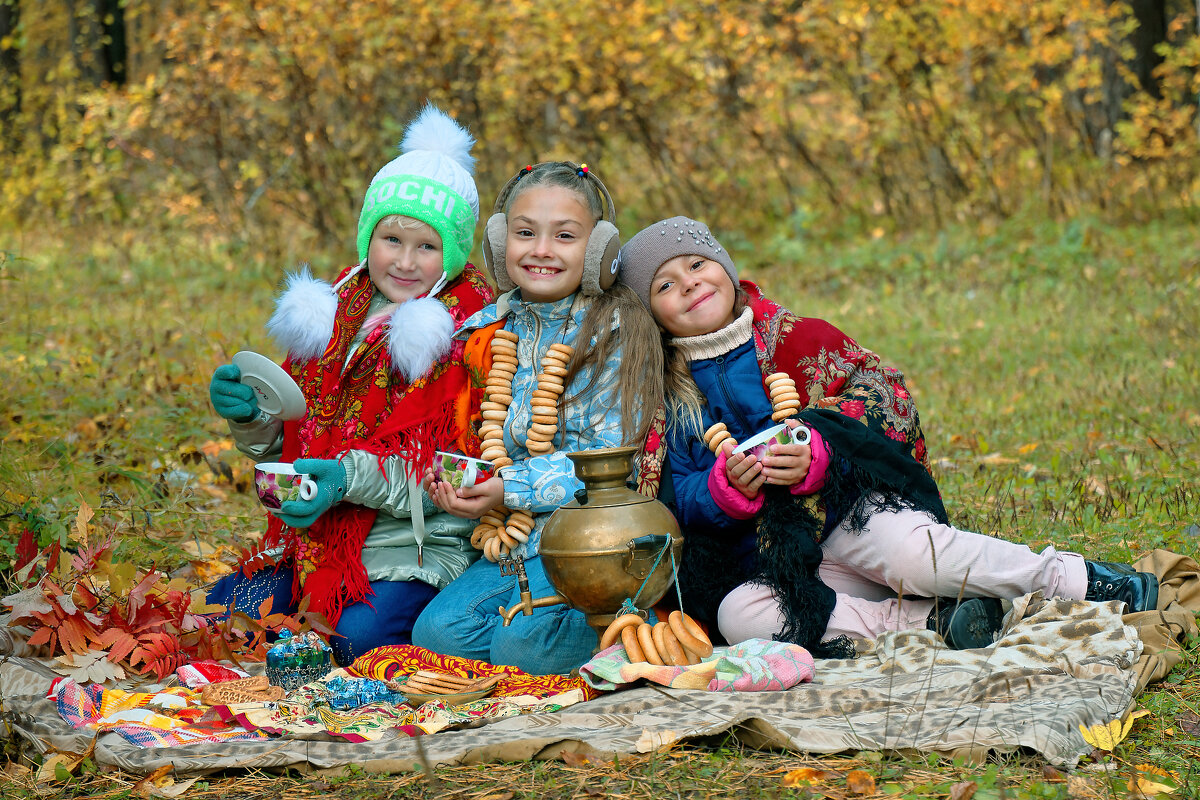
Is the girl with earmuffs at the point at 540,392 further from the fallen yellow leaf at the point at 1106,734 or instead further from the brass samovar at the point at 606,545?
the fallen yellow leaf at the point at 1106,734

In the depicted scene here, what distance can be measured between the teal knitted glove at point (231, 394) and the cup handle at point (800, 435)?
167 centimetres

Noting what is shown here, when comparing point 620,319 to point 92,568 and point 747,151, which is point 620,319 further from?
point 747,151

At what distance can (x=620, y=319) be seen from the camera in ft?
11.3

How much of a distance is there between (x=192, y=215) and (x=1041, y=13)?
338 inches

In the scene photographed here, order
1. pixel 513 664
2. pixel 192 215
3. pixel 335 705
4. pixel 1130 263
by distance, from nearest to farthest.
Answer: pixel 335 705 → pixel 513 664 → pixel 1130 263 → pixel 192 215

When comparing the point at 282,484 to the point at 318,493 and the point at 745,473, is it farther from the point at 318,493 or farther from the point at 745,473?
the point at 745,473

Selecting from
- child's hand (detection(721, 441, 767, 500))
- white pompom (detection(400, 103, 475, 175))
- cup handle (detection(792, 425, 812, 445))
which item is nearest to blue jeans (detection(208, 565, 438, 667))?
child's hand (detection(721, 441, 767, 500))

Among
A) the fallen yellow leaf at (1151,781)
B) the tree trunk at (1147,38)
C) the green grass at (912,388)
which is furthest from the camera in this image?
the tree trunk at (1147,38)

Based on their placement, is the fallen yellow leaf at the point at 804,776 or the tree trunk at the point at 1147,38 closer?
the fallen yellow leaf at the point at 804,776

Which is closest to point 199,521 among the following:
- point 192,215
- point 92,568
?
point 92,568

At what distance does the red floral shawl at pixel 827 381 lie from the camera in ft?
11.0

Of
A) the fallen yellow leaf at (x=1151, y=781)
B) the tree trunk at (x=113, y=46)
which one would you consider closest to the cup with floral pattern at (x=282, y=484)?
the fallen yellow leaf at (x=1151, y=781)

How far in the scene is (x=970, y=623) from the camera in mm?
3291

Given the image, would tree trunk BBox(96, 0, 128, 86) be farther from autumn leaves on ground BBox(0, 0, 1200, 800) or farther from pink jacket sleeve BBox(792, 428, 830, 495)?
pink jacket sleeve BBox(792, 428, 830, 495)
